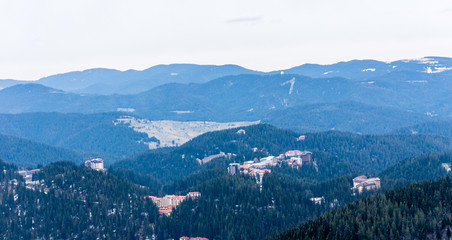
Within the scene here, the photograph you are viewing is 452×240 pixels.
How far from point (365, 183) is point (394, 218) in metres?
65.7

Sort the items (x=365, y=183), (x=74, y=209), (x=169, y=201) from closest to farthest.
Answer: (x=74, y=209), (x=169, y=201), (x=365, y=183)

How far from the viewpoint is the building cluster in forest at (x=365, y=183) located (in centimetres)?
18362

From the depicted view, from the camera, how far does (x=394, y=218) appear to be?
4793 inches

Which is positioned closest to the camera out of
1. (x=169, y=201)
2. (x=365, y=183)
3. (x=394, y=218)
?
(x=394, y=218)

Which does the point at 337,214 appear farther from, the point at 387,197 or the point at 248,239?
the point at 248,239

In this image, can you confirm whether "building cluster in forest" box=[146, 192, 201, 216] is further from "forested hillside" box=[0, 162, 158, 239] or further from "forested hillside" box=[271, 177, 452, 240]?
"forested hillside" box=[271, 177, 452, 240]

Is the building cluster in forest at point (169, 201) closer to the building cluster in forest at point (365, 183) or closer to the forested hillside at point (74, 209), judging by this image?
the forested hillside at point (74, 209)

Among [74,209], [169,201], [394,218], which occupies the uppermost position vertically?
[394,218]

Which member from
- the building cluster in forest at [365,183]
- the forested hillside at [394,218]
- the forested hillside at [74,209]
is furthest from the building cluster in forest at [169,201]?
the forested hillside at [394,218]

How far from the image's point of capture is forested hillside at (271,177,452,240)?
115438 millimetres

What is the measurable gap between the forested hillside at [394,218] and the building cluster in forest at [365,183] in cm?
4054

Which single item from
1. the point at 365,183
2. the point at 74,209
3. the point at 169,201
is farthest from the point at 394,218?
the point at 74,209

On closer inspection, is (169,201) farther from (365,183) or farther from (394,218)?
(394,218)

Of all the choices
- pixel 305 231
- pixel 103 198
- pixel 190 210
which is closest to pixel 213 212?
pixel 190 210
